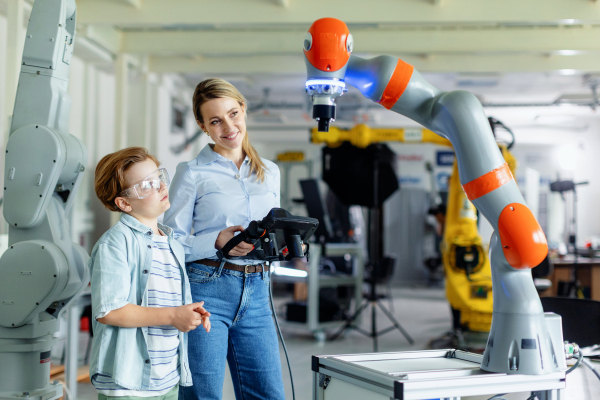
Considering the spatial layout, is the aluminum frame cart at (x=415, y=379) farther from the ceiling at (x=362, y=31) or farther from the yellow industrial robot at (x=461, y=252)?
the ceiling at (x=362, y=31)

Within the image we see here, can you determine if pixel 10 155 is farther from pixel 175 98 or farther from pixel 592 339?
pixel 175 98

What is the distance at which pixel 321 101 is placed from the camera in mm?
1248

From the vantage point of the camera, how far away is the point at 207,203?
1510mm

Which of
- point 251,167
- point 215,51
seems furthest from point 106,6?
point 251,167

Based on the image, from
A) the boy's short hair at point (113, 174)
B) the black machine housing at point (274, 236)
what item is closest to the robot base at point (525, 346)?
the black machine housing at point (274, 236)

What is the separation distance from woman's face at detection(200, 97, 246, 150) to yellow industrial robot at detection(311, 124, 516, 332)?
301 centimetres

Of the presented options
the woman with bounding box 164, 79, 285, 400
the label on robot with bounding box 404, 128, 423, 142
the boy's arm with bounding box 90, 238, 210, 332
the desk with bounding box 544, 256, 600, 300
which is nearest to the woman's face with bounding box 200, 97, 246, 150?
the woman with bounding box 164, 79, 285, 400

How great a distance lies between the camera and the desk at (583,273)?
21.6 ft

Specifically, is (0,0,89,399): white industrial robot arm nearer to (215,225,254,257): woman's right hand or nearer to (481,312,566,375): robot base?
(215,225,254,257): woman's right hand

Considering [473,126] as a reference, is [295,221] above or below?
below

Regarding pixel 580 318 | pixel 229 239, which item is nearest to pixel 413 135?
pixel 580 318

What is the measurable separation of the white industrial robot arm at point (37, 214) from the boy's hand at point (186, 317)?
1.04 metres

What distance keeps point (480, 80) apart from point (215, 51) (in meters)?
4.56

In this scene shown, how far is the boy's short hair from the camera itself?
135cm
